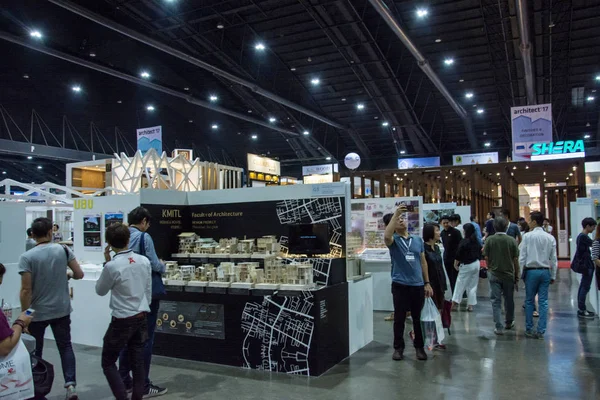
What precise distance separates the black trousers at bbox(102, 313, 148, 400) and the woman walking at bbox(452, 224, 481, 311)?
183 inches

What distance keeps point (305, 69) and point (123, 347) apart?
1430 centimetres

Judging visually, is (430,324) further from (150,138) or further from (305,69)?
(305,69)

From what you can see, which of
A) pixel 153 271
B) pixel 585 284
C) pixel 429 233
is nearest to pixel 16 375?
pixel 153 271

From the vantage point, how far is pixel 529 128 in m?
12.2

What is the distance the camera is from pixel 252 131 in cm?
2272

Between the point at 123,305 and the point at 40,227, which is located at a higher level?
the point at 40,227

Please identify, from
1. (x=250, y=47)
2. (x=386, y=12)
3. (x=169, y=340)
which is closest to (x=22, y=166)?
(x=250, y=47)

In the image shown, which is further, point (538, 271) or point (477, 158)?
point (477, 158)

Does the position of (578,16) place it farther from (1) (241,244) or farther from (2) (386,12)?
(1) (241,244)

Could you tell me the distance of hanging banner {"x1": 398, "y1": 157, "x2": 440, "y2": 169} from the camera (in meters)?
21.9

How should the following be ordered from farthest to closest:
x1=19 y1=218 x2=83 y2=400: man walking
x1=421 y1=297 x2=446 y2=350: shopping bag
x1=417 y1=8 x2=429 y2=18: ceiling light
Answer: x1=417 y1=8 x2=429 y2=18: ceiling light, x1=421 y1=297 x2=446 y2=350: shopping bag, x1=19 y1=218 x2=83 y2=400: man walking

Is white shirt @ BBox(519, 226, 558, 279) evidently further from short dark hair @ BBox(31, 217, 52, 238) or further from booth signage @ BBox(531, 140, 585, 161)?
booth signage @ BBox(531, 140, 585, 161)

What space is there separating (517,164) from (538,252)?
7957 mm

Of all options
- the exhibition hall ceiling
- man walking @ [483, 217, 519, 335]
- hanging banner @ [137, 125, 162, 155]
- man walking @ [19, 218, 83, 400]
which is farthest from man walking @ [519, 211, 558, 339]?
hanging banner @ [137, 125, 162, 155]
